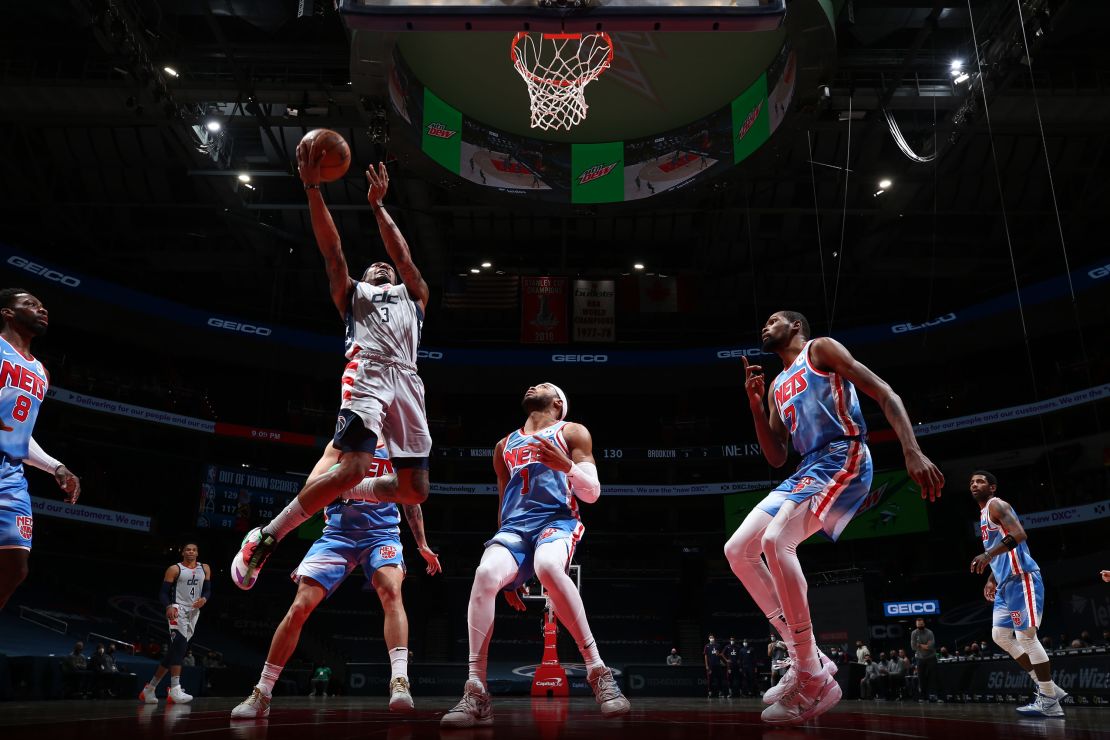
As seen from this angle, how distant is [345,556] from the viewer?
5.48 m

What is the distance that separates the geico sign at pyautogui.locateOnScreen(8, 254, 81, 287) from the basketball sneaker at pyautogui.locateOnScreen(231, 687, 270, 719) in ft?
67.5

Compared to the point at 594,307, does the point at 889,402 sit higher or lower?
lower

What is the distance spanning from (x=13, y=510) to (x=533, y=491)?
281 centimetres

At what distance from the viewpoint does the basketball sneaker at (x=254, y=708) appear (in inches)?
166

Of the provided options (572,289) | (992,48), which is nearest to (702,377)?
(572,289)

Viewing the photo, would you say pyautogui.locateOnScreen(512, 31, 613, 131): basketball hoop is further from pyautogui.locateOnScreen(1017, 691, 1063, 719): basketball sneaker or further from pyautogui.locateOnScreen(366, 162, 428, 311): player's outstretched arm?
pyautogui.locateOnScreen(1017, 691, 1063, 719): basketball sneaker

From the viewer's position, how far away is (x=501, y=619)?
84.3 feet

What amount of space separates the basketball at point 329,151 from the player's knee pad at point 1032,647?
7.51 m

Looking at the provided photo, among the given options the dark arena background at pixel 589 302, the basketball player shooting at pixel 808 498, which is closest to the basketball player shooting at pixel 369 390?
the basketball player shooting at pixel 808 498

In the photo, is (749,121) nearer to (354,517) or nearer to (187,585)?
(354,517)

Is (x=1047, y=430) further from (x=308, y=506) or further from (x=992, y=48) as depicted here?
(x=308, y=506)

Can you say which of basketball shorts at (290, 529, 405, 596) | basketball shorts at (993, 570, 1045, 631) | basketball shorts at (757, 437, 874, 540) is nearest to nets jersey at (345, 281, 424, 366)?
basketball shorts at (290, 529, 405, 596)

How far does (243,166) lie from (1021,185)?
18.9 m

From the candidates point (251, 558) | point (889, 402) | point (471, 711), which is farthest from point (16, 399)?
point (889, 402)
